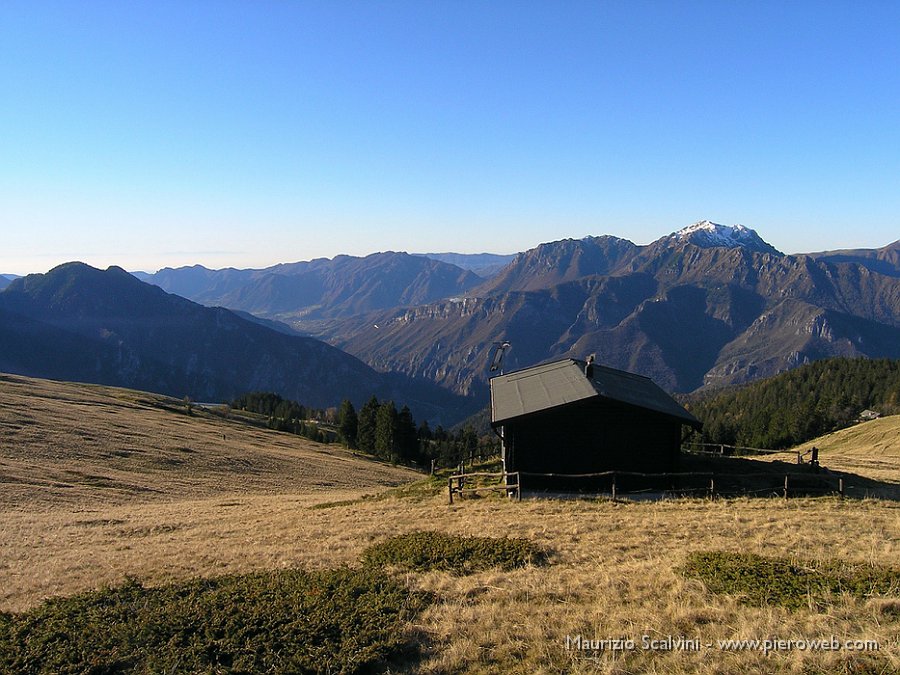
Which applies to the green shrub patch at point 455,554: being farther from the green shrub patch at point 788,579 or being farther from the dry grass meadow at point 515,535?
the green shrub patch at point 788,579

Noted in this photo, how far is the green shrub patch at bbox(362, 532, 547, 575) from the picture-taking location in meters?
15.7

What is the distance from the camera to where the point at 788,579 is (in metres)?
13.0

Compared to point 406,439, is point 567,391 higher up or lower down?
higher up

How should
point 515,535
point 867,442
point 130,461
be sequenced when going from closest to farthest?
point 515,535, point 130,461, point 867,442

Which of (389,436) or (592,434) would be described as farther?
(389,436)

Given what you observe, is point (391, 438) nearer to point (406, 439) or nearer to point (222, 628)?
point (406, 439)

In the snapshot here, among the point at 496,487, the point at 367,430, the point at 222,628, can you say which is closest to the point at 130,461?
the point at 496,487

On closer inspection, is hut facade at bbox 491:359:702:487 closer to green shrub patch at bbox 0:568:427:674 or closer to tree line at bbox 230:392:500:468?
green shrub patch at bbox 0:568:427:674

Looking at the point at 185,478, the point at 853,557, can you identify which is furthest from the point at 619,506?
the point at 185,478

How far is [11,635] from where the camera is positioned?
12.4 metres

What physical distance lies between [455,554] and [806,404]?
126207 mm

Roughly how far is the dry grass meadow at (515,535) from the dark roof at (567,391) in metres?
4.79

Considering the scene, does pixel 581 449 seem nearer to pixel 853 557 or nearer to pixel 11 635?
pixel 853 557

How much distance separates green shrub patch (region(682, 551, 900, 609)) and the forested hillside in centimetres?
7818
